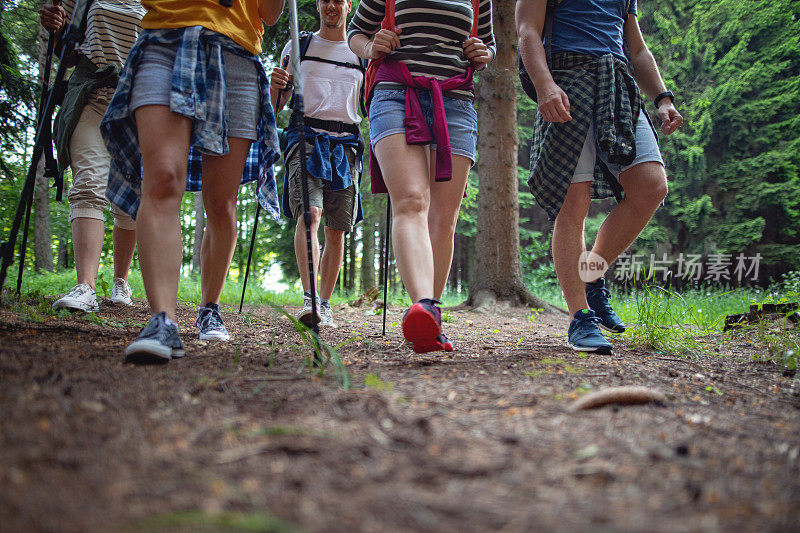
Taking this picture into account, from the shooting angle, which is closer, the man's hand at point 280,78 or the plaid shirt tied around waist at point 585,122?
the plaid shirt tied around waist at point 585,122

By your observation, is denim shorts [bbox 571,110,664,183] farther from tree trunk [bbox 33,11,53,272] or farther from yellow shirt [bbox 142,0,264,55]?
tree trunk [bbox 33,11,53,272]

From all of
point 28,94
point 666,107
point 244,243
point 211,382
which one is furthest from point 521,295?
point 244,243

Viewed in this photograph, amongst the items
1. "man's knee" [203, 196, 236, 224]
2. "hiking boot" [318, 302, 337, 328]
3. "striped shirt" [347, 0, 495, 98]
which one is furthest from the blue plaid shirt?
"hiking boot" [318, 302, 337, 328]

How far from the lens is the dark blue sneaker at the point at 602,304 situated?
2942 millimetres

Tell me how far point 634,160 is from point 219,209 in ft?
7.13

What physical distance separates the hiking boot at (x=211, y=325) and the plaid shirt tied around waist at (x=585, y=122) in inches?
72.6

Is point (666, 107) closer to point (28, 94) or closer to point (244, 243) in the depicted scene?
point (28, 94)

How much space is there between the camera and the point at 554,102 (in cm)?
250

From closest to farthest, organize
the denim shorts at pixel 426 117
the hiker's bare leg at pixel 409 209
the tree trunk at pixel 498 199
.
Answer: the hiker's bare leg at pixel 409 209 → the denim shorts at pixel 426 117 → the tree trunk at pixel 498 199

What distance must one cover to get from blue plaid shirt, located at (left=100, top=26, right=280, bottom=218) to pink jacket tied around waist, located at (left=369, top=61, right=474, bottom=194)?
651mm

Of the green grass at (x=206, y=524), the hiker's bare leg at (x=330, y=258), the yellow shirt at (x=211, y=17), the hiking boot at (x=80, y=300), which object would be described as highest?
the yellow shirt at (x=211, y=17)

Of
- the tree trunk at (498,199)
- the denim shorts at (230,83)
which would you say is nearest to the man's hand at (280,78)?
the denim shorts at (230,83)

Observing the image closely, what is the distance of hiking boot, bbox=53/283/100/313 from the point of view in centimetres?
295

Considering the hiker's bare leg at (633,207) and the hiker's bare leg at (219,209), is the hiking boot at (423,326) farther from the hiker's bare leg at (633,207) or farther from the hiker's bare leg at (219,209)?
the hiker's bare leg at (633,207)
